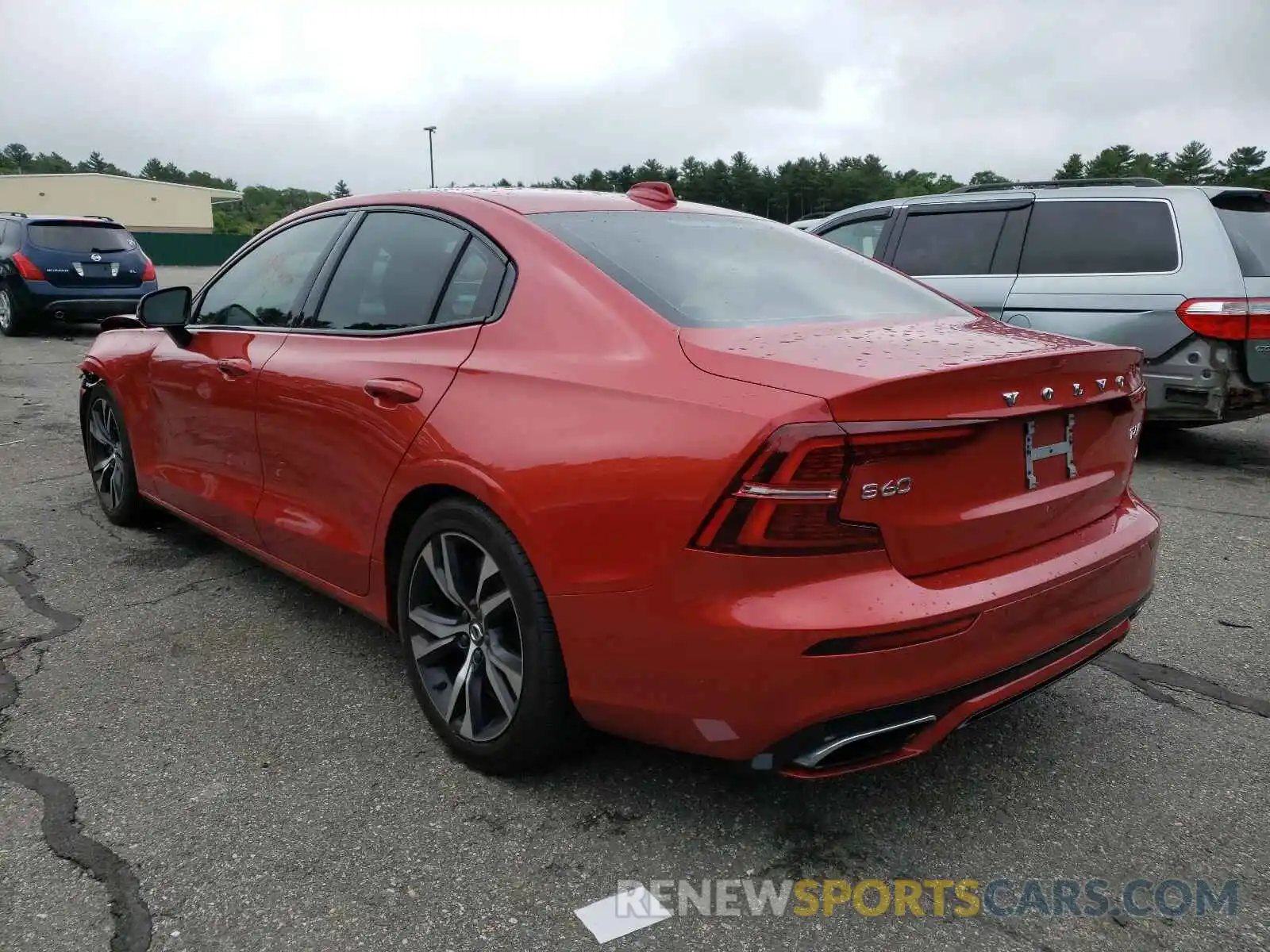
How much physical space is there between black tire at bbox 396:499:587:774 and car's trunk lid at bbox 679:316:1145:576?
0.69 meters

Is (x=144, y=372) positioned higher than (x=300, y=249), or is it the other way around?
(x=300, y=249)

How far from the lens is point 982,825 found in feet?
8.16

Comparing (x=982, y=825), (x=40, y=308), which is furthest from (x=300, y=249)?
(x=40, y=308)

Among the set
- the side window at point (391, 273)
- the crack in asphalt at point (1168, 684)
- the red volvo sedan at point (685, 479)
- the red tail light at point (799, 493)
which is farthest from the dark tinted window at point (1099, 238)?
the red tail light at point (799, 493)

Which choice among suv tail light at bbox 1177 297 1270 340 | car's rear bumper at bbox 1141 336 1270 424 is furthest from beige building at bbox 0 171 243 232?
suv tail light at bbox 1177 297 1270 340

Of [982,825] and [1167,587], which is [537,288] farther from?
[1167,587]

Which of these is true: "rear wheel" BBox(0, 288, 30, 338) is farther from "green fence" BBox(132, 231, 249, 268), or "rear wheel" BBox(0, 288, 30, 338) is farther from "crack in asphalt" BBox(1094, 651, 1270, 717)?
"green fence" BBox(132, 231, 249, 268)

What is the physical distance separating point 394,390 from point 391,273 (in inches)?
20.2

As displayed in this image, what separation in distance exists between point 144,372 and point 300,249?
1.18m

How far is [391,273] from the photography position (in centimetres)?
318

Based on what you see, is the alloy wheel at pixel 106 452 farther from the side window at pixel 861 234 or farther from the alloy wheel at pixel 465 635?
the side window at pixel 861 234

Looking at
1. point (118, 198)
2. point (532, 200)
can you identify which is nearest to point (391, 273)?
point (532, 200)

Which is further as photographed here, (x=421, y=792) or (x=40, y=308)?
(x=40, y=308)

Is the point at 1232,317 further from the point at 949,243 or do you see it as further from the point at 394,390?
the point at 394,390
